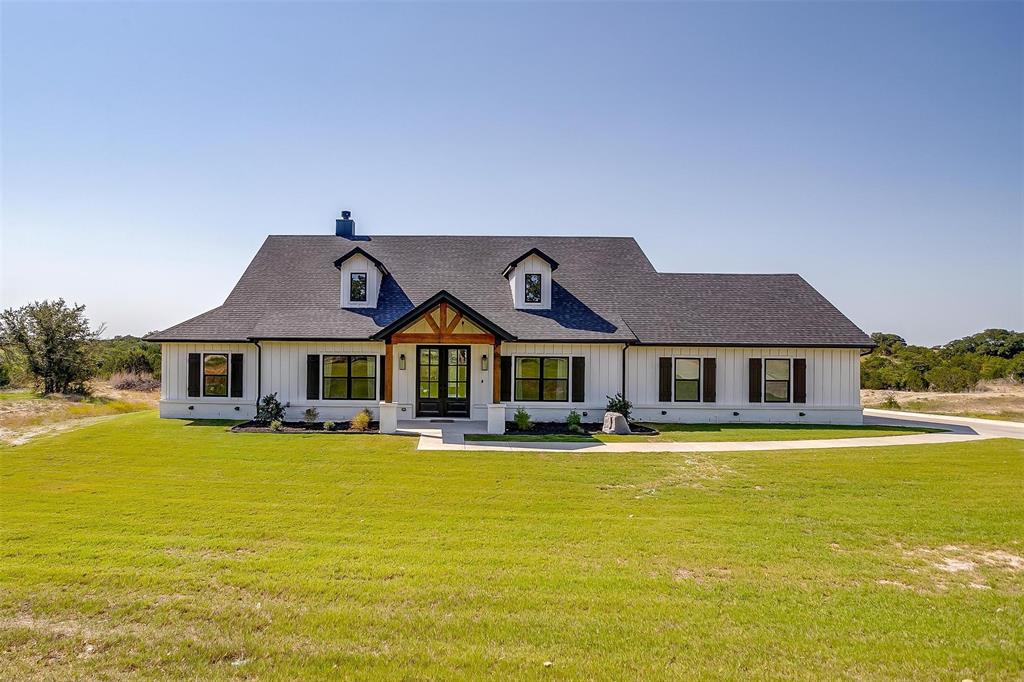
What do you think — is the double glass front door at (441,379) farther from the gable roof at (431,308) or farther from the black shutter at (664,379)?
the black shutter at (664,379)

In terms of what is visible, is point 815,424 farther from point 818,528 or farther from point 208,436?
point 208,436

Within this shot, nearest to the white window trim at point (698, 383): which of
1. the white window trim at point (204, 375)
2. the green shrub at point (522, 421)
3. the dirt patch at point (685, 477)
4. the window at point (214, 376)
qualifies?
the green shrub at point (522, 421)

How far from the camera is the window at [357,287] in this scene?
68.3ft

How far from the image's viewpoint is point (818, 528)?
8.08m

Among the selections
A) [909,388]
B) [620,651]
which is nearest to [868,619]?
[620,651]

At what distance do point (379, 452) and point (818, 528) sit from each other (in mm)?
Result: 9379

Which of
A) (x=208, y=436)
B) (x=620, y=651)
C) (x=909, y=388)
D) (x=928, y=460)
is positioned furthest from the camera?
(x=909, y=388)

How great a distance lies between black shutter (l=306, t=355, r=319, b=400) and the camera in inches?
748

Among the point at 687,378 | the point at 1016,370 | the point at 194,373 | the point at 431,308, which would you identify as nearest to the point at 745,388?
the point at 687,378

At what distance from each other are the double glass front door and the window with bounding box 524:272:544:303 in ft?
11.1

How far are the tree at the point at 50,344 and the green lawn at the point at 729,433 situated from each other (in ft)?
76.2

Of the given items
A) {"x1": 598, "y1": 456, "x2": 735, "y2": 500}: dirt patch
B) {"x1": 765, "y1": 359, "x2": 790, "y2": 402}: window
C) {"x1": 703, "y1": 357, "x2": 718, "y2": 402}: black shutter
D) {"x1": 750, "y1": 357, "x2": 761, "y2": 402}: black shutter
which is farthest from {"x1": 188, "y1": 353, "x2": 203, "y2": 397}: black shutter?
{"x1": 765, "y1": 359, "x2": 790, "y2": 402}: window

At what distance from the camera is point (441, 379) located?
19453 mm

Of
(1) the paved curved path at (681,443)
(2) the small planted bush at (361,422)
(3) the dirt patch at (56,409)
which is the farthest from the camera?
(2) the small planted bush at (361,422)
